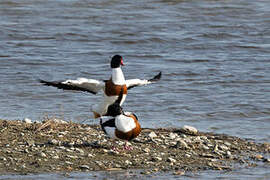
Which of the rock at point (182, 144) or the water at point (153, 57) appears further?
the water at point (153, 57)

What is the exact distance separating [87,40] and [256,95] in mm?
6972

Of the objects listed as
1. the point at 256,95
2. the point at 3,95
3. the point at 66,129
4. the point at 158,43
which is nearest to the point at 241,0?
the point at 158,43

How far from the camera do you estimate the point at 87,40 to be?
19250 millimetres

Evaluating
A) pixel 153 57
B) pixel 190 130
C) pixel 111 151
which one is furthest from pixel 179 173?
pixel 153 57

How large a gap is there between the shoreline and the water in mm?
578

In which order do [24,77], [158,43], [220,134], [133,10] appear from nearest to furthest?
[220,134], [24,77], [158,43], [133,10]

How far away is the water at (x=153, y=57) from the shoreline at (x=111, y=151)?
0.58 meters

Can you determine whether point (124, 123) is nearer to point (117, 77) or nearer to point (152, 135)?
point (117, 77)

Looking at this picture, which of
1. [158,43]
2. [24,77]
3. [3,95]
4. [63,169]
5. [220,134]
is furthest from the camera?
[158,43]

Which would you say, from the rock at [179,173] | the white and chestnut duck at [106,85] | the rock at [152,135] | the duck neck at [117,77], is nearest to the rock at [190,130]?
the rock at [152,135]

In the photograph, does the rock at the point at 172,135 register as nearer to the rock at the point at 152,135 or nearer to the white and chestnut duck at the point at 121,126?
the rock at the point at 152,135

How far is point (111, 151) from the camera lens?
8.77m

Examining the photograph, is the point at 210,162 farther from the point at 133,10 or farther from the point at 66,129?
the point at 133,10

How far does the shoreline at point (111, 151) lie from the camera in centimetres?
814
